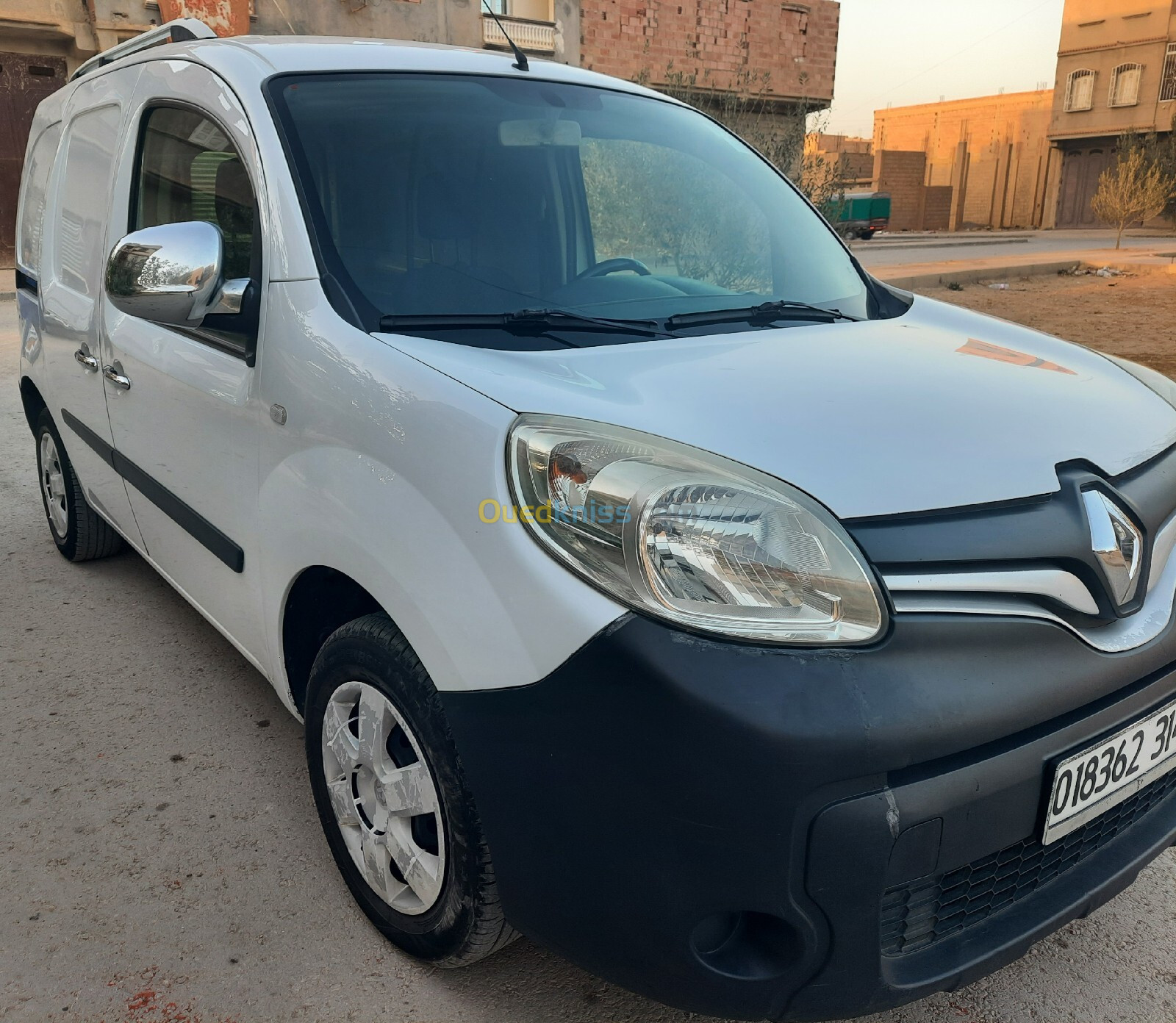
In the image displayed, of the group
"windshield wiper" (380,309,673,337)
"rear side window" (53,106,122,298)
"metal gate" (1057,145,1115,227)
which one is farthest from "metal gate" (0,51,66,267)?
"metal gate" (1057,145,1115,227)

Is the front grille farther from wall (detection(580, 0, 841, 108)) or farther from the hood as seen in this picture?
wall (detection(580, 0, 841, 108))

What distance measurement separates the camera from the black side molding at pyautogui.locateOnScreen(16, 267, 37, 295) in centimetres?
364

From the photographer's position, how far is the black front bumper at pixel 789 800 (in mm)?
1230

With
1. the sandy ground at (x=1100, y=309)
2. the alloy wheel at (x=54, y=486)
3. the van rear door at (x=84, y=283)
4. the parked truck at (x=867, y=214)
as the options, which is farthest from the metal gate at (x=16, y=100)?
the parked truck at (x=867, y=214)

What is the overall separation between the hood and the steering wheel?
401 millimetres

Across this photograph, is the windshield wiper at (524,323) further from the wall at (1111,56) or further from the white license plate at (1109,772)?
the wall at (1111,56)

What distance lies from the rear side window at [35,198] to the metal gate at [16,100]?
13.9 metres

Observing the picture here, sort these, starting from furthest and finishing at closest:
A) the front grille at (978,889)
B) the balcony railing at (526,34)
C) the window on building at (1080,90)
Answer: the window on building at (1080,90) → the balcony railing at (526,34) → the front grille at (978,889)

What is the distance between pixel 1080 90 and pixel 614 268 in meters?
47.8

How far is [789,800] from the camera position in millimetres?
1228

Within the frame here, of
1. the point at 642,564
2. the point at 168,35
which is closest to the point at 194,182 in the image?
the point at 168,35

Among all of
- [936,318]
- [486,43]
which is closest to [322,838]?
[936,318]

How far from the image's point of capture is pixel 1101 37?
4075 cm

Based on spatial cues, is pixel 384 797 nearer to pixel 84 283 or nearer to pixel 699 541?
pixel 699 541
